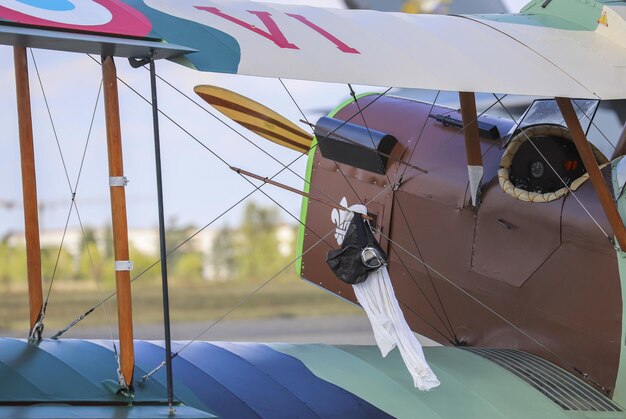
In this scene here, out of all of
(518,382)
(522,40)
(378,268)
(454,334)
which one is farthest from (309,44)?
(454,334)

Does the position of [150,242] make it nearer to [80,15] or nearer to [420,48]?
[420,48]

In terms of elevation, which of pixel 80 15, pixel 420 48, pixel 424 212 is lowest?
pixel 424 212

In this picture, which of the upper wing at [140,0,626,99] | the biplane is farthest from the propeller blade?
the upper wing at [140,0,626,99]

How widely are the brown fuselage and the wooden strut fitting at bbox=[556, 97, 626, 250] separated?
174 millimetres

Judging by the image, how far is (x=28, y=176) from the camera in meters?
4.87

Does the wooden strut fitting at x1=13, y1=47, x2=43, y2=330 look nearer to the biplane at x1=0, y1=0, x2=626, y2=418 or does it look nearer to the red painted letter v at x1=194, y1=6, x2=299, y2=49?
the biplane at x1=0, y1=0, x2=626, y2=418

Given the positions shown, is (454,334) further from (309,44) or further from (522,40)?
(309,44)

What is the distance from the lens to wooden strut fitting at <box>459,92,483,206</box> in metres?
5.83

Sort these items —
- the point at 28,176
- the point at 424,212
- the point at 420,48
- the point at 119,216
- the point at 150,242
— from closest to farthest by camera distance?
the point at 119,216
the point at 28,176
the point at 420,48
the point at 424,212
the point at 150,242

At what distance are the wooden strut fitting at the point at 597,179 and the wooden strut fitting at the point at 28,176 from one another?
2.48 meters

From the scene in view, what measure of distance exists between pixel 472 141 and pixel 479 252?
0.62 m

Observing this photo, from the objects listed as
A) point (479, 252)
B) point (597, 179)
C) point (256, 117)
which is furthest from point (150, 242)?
point (597, 179)

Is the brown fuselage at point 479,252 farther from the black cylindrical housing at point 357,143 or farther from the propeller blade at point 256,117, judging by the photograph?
the propeller blade at point 256,117

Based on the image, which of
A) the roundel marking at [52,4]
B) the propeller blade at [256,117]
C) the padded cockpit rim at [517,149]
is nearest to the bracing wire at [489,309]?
the padded cockpit rim at [517,149]
